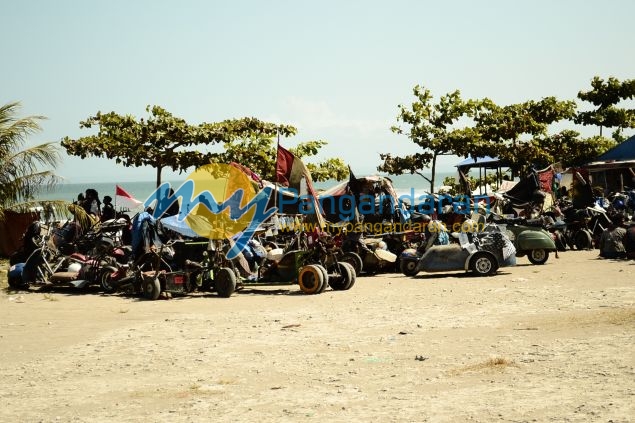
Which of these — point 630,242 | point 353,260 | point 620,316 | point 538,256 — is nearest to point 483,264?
point 538,256

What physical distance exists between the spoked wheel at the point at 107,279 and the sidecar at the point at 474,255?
6750 mm

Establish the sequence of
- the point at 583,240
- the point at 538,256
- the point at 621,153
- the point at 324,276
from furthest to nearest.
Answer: the point at 621,153 < the point at 583,240 < the point at 538,256 < the point at 324,276

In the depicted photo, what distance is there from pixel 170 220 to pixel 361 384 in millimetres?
10088

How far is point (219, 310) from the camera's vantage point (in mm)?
14055

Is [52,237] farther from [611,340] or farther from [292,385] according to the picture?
[611,340]

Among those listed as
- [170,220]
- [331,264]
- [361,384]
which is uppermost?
[170,220]

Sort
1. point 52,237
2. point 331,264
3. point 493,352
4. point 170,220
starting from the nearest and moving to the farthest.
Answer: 1. point 493,352
2. point 331,264
3. point 170,220
4. point 52,237

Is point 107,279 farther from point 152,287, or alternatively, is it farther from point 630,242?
point 630,242

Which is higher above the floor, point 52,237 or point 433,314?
point 52,237

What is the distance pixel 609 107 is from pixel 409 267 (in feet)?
102

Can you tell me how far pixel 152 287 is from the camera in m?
16.0

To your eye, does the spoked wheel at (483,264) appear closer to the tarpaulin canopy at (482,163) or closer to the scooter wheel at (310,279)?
the scooter wheel at (310,279)

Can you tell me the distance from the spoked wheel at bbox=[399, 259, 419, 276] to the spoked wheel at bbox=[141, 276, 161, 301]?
5.78 m

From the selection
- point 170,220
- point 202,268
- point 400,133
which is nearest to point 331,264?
point 202,268
